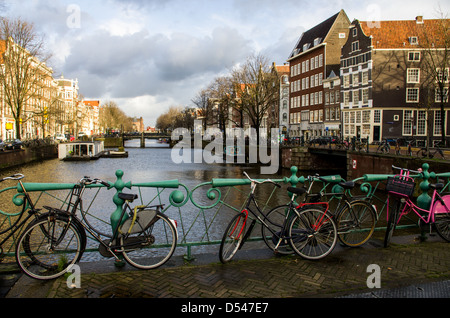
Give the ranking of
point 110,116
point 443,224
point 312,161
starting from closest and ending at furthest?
point 443,224, point 312,161, point 110,116

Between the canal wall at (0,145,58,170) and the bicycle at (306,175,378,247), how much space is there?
1278 inches

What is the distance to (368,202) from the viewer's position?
571 centimetres

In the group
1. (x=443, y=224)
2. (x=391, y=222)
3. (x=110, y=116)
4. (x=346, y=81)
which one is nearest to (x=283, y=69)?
(x=346, y=81)

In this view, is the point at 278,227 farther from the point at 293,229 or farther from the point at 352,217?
the point at 352,217

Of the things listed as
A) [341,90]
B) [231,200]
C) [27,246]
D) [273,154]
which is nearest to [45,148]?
[273,154]

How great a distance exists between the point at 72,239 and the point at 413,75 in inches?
1978

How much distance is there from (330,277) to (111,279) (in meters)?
2.55

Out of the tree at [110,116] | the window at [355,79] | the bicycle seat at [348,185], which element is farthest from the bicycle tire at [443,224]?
the tree at [110,116]

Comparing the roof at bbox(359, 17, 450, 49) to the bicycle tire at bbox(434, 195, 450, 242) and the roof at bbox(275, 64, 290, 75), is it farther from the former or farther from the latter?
the bicycle tire at bbox(434, 195, 450, 242)

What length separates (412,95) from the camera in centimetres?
4656

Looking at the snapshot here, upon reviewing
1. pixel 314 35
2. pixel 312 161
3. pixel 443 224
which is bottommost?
pixel 312 161

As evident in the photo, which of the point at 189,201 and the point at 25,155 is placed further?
the point at 25,155

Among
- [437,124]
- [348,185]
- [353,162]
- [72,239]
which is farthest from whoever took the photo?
[437,124]

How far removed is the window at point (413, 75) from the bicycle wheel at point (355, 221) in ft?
154
